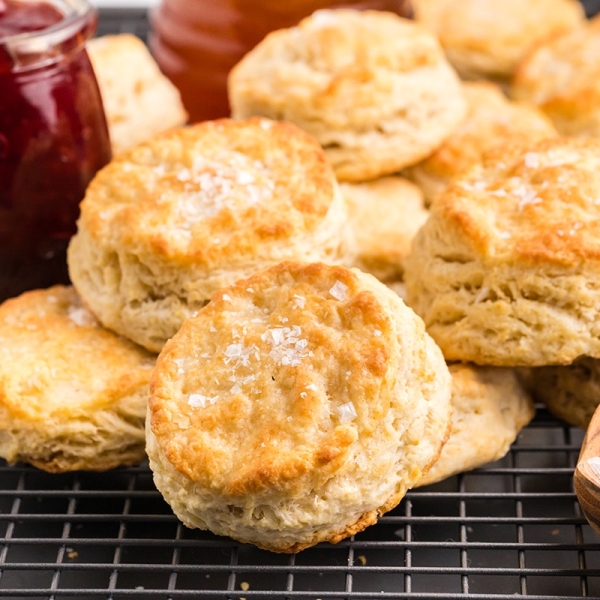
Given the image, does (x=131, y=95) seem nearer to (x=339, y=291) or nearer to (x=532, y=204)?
(x=339, y=291)

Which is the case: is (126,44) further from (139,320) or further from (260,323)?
(260,323)

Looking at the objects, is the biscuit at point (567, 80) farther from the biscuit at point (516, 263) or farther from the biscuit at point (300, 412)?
the biscuit at point (300, 412)

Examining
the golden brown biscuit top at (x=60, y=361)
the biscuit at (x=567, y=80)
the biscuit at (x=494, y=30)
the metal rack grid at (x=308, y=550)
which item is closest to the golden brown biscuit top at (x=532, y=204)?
the metal rack grid at (x=308, y=550)

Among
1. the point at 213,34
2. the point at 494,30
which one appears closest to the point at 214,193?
the point at 213,34

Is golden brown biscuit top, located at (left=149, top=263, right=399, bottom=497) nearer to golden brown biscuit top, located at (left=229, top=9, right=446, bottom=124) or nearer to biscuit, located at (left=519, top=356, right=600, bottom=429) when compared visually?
biscuit, located at (left=519, top=356, right=600, bottom=429)

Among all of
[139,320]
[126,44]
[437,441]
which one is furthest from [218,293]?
[126,44]

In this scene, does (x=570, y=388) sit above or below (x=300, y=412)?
below

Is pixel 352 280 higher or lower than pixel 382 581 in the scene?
higher
